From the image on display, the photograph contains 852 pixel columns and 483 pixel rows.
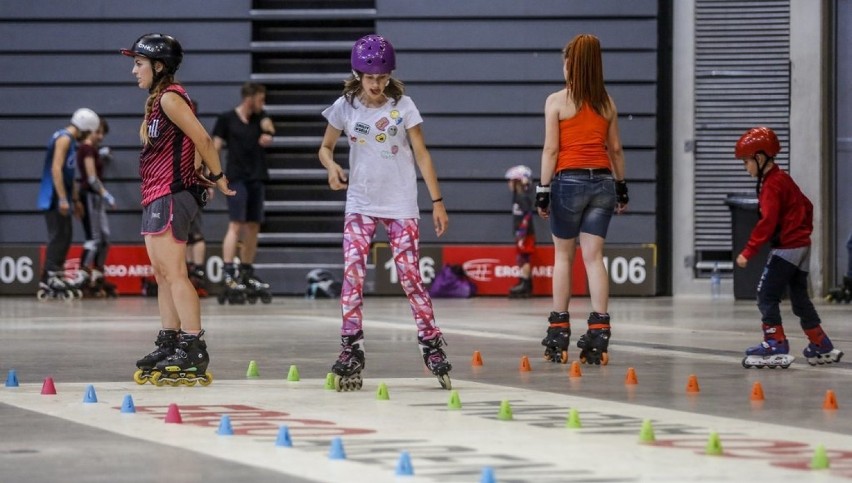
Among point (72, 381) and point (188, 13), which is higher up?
point (188, 13)

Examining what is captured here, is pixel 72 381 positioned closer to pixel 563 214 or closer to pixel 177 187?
pixel 177 187

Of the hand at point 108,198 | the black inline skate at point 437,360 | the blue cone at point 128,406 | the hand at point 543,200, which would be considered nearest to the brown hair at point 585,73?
the hand at point 543,200

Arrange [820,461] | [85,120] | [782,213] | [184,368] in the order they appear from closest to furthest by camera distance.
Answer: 1. [820,461]
2. [184,368]
3. [782,213]
4. [85,120]

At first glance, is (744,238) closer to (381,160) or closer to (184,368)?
(381,160)

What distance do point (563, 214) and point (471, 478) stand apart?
4753mm

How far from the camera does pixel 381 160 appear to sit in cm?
777

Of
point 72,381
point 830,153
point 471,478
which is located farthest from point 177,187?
point 830,153

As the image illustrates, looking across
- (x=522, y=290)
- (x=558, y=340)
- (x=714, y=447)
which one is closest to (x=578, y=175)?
(x=558, y=340)

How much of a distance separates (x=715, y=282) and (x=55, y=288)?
24.6 ft

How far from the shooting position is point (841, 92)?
1911 cm

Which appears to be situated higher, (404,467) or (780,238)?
(780,238)

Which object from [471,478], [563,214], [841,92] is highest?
[841,92]

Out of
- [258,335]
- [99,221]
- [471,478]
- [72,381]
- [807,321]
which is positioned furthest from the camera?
[99,221]

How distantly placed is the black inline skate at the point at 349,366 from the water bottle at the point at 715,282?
12.0 metres
